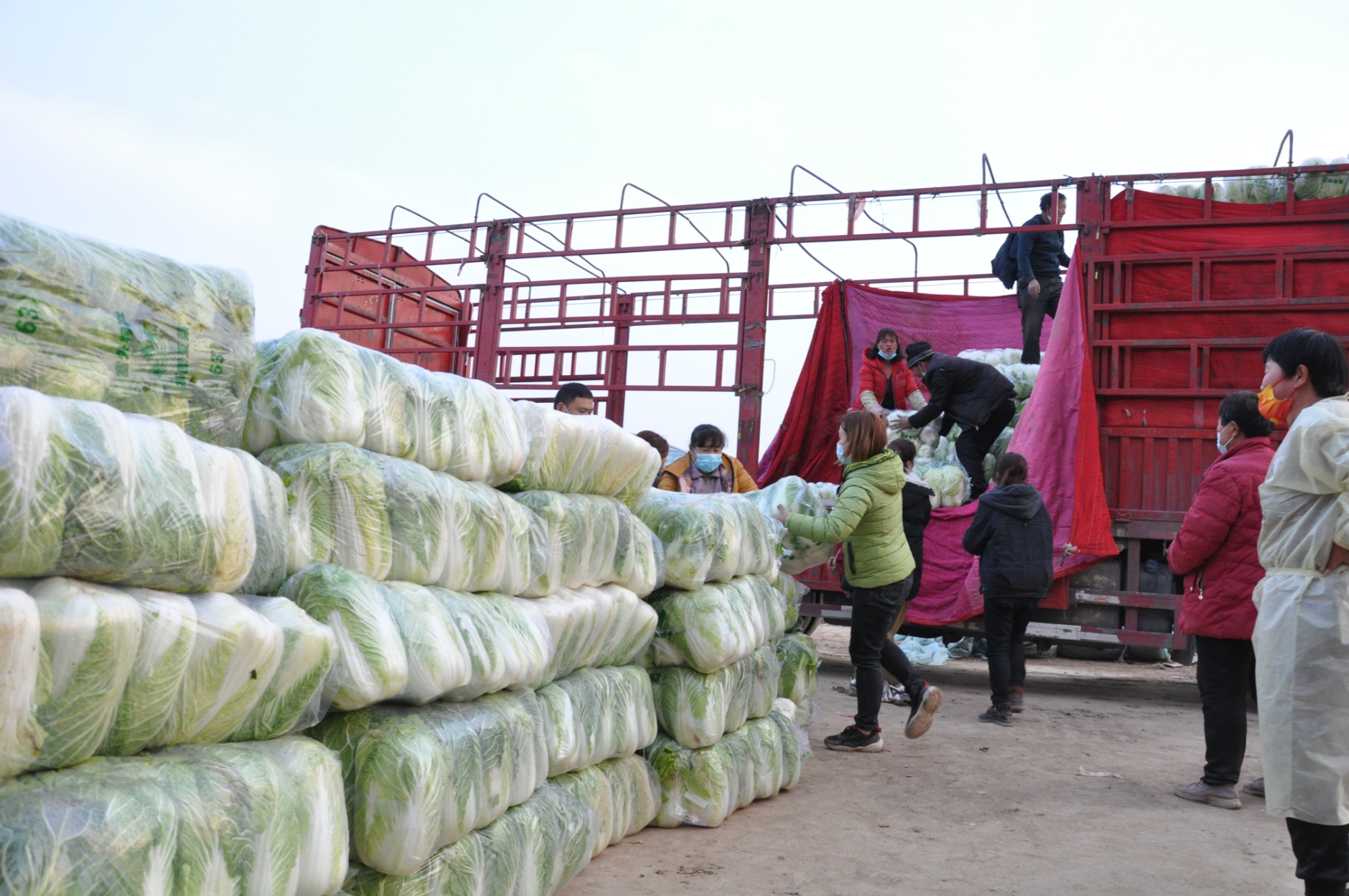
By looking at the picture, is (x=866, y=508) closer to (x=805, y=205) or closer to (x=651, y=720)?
(x=651, y=720)

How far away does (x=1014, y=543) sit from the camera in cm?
641

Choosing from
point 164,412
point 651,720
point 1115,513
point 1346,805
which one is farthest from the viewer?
point 1115,513

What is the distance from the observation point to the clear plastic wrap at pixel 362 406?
2.36 meters

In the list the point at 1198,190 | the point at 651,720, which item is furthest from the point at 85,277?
the point at 1198,190

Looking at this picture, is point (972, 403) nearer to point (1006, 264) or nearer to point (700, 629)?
point (1006, 264)

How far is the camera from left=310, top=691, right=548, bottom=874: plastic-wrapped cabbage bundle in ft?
7.23

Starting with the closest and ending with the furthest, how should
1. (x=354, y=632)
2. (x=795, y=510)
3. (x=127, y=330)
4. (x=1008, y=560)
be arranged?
(x=127, y=330) → (x=354, y=632) → (x=795, y=510) → (x=1008, y=560)

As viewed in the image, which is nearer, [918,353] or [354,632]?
[354,632]

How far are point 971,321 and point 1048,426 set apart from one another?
218 centimetres

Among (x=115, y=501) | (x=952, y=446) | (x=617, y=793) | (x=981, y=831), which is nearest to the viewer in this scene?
(x=115, y=501)

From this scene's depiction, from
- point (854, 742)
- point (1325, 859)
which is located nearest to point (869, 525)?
point (854, 742)

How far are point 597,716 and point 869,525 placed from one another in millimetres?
2211

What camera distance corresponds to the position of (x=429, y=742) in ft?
7.60

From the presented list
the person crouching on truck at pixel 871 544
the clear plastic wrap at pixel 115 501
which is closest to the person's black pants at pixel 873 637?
the person crouching on truck at pixel 871 544
